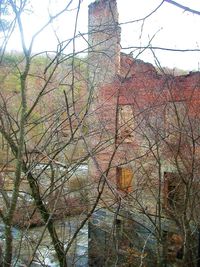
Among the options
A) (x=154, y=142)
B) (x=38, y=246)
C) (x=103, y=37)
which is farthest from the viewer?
(x=154, y=142)

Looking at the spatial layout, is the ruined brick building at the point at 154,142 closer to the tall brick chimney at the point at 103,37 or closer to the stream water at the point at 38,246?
the tall brick chimney at the point at 103,37

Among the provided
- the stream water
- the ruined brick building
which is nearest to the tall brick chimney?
the ruined brick building

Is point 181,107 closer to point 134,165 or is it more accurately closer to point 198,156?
point 198,156

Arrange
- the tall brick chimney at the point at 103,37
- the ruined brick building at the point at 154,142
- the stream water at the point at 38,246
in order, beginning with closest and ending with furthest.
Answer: the tall brick chimney at the point at 103,37 → the stream water at the point at 38,246 → the ruined brick building at the point at 154,142

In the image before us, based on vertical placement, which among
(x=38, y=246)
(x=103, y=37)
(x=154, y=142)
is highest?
(x=103, y=37)

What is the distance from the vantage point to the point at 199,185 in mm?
9703

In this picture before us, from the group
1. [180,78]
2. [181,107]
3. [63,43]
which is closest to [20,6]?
[63,43]

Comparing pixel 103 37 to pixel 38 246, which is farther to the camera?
pixel 103 37

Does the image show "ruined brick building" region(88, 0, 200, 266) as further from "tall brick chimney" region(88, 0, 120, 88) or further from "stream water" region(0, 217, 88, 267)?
"stream water" region(0, 217, 88, 267)

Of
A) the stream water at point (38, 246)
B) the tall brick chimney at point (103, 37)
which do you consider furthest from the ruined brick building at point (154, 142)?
the stream water at point (38, 246)

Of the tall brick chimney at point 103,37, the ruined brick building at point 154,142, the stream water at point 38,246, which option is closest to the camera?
the tall brick chimney at point 103,37

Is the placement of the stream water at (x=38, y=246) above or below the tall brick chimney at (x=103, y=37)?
below

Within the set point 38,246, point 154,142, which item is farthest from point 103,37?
point 38,246

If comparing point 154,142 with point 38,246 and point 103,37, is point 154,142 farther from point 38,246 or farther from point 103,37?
point 38,246
